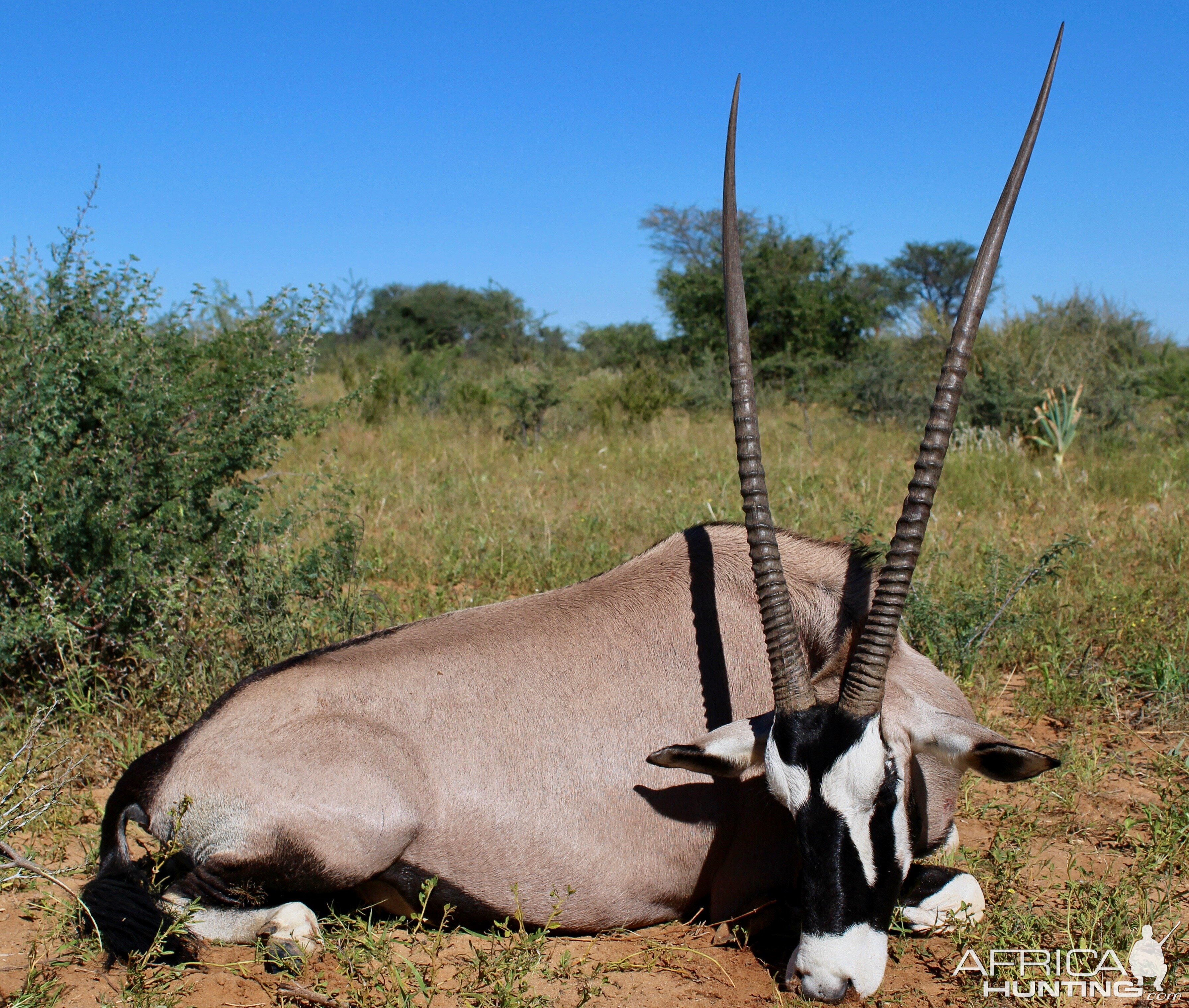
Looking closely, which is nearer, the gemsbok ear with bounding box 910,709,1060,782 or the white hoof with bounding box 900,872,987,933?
the gemsbok ear with bounding box 910,709,1060,782

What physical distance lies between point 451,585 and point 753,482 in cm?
377

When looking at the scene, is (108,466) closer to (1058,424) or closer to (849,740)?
(849,740)

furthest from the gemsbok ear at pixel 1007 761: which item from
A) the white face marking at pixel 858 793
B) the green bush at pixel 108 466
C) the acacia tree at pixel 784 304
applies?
the acacia tree at pixel 784 304

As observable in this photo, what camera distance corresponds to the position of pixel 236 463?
5.30 metres

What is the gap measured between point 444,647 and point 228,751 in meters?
0.72

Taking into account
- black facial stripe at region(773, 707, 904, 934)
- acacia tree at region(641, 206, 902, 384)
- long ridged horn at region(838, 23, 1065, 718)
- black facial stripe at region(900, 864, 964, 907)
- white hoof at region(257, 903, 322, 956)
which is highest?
acacia tree at region(641, 206, 902, 384)

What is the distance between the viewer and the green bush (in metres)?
4.46

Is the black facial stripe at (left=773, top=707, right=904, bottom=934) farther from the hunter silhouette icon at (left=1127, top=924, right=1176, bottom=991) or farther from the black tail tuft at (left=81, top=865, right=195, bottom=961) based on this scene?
the black tail tuft at (left=81, top=865, right=195, bottom=961)

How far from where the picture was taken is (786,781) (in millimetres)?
2592

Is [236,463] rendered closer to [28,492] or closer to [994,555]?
[28,492]

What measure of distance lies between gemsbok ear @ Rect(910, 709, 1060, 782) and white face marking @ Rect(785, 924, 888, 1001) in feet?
1.79

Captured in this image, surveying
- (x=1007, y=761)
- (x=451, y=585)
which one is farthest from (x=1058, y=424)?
(x=1007, y=761)

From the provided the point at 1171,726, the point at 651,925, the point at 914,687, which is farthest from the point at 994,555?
the point at 651,925

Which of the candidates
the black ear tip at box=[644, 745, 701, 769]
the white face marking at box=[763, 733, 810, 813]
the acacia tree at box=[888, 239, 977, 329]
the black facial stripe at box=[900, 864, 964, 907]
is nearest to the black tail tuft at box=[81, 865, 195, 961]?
the black ear tip at box=[644, 745, 701, 769]
